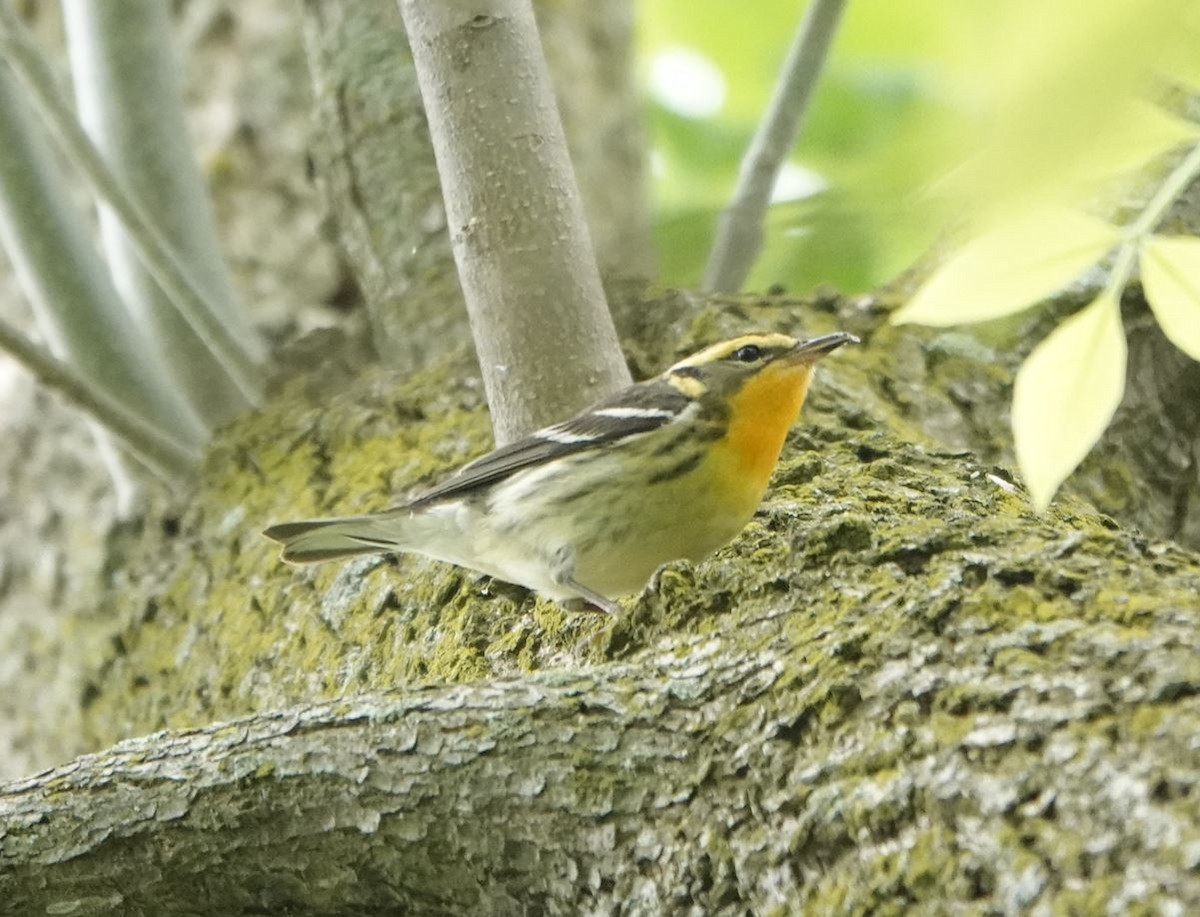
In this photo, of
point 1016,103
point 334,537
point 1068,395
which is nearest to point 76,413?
point 334,537

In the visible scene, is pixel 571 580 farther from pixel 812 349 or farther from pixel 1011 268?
pixel 1011 268

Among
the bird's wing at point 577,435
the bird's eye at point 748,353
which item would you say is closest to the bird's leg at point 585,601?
the bird's wing at point 577,435

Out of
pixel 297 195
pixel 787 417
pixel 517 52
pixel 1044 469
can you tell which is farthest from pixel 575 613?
pixel 297 195

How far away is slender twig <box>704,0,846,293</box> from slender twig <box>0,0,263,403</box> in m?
1.59

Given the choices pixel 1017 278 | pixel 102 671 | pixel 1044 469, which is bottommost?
pixel 102 671

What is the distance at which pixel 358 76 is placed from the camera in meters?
4.93

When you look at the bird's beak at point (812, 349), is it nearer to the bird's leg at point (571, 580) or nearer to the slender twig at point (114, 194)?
the bird's leg at point (571, 580)

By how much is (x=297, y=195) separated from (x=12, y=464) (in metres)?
1.60

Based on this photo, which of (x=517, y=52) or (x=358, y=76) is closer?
(x=517, y=52)

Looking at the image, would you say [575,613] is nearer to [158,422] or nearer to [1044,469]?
[1044,469]

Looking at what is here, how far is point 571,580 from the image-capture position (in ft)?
11.6

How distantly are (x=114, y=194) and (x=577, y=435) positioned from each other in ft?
5.44

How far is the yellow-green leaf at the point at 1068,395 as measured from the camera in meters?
1.40

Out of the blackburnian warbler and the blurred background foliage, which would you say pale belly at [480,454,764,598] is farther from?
the blurred background foliage
